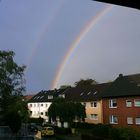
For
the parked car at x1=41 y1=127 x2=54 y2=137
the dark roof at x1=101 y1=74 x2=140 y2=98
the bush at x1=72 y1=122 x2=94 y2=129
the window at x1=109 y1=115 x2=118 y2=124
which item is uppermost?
the dark roof at x1=101 y1=74 x2=140 y2=98

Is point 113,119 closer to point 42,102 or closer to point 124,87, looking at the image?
point 124,87

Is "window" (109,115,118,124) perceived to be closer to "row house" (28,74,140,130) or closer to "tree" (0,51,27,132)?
"row house" (28,74,140,130)

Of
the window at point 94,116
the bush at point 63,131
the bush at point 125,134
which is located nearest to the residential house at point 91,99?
the window at point 94,116

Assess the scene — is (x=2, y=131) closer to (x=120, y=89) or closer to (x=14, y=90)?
(x=14, y=90)

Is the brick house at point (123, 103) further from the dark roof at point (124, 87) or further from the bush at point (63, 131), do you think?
the bush at point (63, 131)

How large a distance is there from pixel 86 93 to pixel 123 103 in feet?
91.1

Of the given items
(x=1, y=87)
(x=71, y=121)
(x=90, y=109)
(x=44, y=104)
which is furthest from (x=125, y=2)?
(x=44, y=104)

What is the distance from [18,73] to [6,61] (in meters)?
3.91

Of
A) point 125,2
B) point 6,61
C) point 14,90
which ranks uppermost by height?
point 6,61

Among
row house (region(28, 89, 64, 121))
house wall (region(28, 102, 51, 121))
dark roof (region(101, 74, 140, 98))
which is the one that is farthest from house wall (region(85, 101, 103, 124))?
house wall (region(28, 102, 51, 121))

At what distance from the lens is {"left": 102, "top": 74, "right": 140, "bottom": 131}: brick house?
61312 mm

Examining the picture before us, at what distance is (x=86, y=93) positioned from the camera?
300ft

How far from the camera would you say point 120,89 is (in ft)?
221

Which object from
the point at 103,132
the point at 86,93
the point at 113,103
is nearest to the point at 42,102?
the point at 86,93
